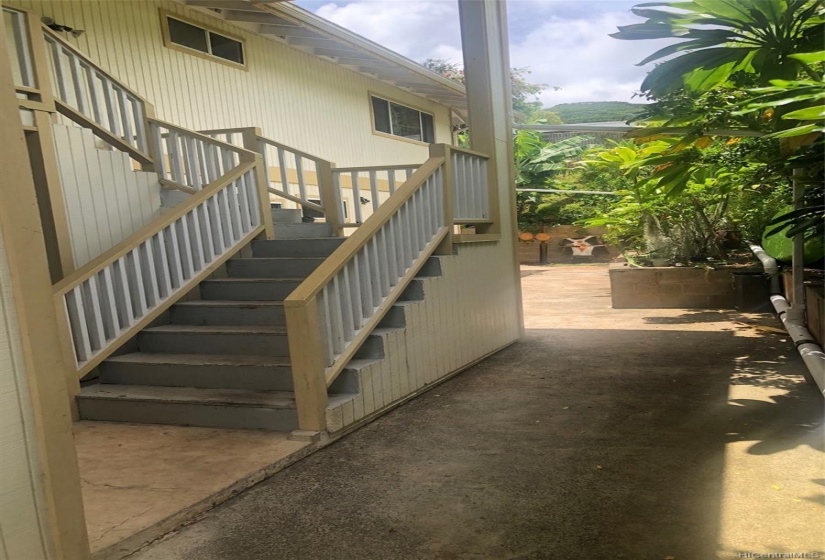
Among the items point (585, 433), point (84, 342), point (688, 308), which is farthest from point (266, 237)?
point (688, 308)

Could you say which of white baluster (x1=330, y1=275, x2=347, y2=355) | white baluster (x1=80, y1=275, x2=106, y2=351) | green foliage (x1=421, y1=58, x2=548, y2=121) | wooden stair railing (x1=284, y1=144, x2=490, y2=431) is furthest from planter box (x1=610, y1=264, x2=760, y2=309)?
green foliage (x1=421, y1=58, x2=548, y2=121)

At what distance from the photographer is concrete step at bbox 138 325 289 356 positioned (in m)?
4.44

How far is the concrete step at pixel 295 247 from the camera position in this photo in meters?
5.60

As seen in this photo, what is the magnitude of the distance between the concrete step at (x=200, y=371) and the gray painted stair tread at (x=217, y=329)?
0.20 meters

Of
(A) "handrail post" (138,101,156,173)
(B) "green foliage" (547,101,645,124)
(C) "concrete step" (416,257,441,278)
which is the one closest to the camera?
(C) "concrete step" (416,257,441,278)

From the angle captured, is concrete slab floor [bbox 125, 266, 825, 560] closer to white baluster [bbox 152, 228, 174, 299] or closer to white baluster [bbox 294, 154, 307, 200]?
white baluster [bbox 152, 228, 174, 299]

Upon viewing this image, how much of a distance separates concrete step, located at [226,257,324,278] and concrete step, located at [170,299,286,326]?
1.47 feet

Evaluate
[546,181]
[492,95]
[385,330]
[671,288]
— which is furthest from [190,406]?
[546,181]

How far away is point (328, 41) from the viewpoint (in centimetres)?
959

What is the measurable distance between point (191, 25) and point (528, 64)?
2609 cm

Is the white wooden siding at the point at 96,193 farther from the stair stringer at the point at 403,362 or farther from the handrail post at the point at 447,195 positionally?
the handrail post at the point at 447,195

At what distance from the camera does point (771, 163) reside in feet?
13.9

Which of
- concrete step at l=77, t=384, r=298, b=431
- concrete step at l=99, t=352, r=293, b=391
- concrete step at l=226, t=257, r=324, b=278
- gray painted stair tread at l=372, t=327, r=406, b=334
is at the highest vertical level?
concrete step at l=226, t=257, r=324, b=278

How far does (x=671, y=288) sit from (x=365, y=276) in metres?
5.53
